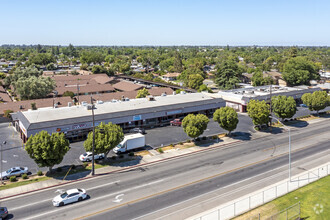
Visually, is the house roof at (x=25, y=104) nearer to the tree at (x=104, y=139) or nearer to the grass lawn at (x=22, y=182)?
the tree at (x=104, y=139)

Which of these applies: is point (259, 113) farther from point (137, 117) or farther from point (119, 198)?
point (119, 198)

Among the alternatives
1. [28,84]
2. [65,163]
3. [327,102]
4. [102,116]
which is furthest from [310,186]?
[28,84]

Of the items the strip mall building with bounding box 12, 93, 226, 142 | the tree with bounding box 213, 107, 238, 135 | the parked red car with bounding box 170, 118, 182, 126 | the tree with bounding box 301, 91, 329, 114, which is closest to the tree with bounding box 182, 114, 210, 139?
the tree with bounding box 213, 107, 238, 135

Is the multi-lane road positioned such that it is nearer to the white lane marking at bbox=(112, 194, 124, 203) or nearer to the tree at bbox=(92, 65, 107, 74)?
the white lane marking at bbox=(112, 194, 124, 203)

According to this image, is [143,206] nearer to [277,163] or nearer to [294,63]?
[277,163]

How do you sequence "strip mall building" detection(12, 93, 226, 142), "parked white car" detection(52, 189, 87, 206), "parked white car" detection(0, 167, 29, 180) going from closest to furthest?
"parked white car" detection(52, 189, 87, 206)
"parked white car" detection(0, 167, 29, 180)
"strip mall building" detection(12, 93, 226, 142)

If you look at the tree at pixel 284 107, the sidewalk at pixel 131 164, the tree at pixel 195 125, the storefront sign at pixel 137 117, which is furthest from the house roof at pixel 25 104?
the tree at pixel 284 107
